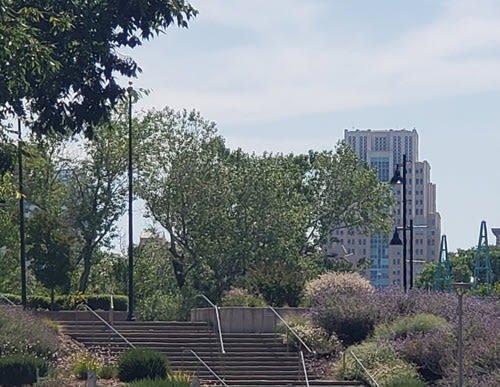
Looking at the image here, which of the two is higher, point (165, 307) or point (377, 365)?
point (165, 307)

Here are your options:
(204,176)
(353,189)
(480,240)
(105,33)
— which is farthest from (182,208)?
(105,33)

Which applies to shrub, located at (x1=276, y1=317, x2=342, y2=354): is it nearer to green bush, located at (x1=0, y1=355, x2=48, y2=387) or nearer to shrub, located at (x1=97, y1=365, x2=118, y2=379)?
shrub, located at (x1=97, y1=365, x2=118, y2=379)

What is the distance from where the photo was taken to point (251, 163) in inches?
2270

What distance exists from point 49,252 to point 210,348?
1119cm

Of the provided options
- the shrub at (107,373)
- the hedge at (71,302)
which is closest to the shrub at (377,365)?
the shrub at (107,373)

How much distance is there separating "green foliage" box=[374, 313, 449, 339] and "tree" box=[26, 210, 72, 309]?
14483 mm

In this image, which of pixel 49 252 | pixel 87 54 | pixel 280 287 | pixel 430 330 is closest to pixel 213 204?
pixel 49 252

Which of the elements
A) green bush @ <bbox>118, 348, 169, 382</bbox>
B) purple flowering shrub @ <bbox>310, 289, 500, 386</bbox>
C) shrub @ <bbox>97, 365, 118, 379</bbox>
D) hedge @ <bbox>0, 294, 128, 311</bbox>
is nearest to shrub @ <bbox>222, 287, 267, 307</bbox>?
purple flowering shrub @ <bbox>310, 289, 500, 386</bbox>

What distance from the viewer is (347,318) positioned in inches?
1299

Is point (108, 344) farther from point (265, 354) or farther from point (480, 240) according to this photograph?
point (480, 240)

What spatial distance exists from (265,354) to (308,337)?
1.32 metres

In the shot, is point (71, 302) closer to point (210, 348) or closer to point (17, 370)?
point (210, 348)

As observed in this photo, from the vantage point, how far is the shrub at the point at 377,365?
27578mm

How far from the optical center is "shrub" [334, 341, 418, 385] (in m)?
27.6
